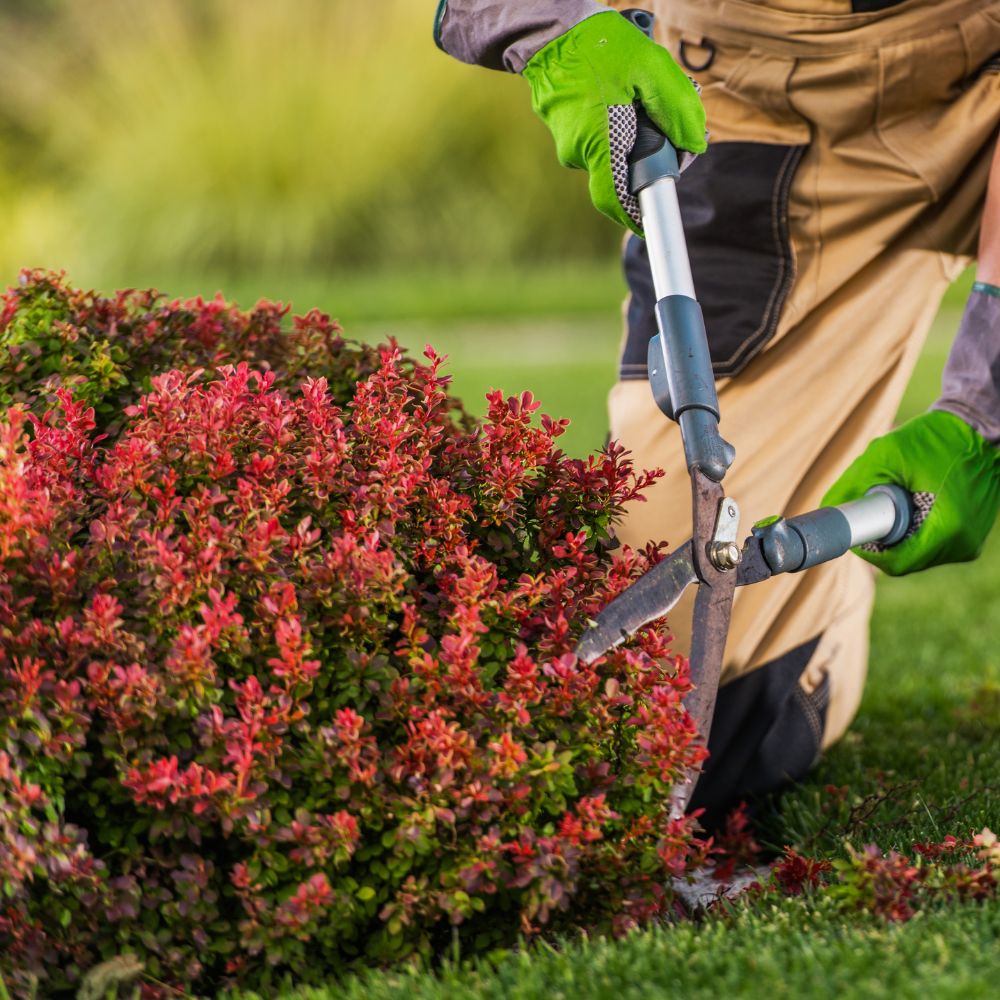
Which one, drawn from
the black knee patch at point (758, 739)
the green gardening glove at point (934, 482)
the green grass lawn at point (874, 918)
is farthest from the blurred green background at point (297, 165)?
the green gardening glove at point (934, 482)

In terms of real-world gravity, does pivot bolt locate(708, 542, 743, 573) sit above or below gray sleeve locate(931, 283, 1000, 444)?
below

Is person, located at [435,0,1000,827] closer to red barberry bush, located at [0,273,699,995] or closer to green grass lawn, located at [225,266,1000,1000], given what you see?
green grass lawn, located at [225,266,1000,1000]

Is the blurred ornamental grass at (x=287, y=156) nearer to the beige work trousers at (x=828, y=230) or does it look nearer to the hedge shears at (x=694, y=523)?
the beige work trousers at (x=828, y=230)

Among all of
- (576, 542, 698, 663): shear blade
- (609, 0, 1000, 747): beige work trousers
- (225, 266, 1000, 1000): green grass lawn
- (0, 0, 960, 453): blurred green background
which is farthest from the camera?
(0, 0, 960, 453): blurred green background

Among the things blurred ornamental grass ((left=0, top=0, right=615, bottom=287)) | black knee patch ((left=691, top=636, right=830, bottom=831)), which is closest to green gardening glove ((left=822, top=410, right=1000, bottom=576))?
black knee patch ((left=691, top=636, right=830, bottom=831))

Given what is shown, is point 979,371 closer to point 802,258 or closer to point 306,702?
point 802,258

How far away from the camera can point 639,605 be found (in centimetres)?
209

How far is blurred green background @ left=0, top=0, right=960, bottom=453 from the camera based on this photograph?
12133 millimetres

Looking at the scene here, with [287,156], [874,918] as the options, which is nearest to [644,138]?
[874,918]

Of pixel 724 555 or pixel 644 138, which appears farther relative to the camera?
pixel 644 138

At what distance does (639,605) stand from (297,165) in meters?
10.9

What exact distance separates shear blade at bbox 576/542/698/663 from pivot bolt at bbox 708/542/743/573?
0.03 meters

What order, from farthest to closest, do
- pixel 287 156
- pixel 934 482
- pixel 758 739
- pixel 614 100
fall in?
pixel 287 156 → pixel 758 739 → pixel 934 482 → pixel 614 100

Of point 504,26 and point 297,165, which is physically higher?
point 297,165
